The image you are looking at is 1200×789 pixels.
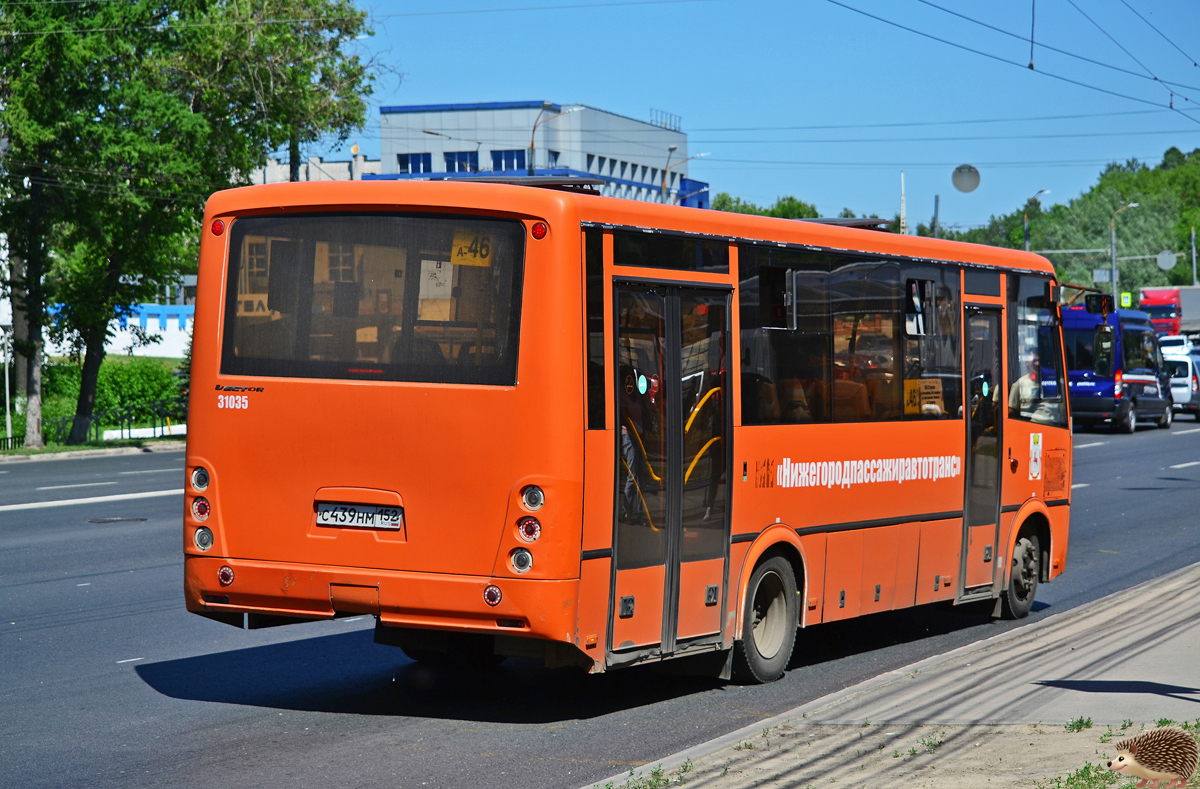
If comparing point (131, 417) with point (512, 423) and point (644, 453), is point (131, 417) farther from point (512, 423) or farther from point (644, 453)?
point (512, 423)

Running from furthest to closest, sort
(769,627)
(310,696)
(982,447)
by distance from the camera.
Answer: (982,447) → (769,627) → (310,696)

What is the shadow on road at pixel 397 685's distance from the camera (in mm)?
7742

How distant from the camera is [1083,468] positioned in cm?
2692

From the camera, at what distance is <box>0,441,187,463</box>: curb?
3190 cm

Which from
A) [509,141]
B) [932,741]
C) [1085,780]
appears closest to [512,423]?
[932,741]

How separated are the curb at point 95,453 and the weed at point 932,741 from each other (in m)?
28.7

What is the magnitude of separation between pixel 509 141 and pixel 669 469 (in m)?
92.3

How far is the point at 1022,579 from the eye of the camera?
37.0 feet

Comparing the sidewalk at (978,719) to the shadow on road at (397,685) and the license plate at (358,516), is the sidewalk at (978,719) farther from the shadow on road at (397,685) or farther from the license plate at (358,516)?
the license plate at (358,516)

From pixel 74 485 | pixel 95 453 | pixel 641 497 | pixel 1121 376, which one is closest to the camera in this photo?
pixel 641 497

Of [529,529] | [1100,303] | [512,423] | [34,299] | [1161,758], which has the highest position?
[34,299]

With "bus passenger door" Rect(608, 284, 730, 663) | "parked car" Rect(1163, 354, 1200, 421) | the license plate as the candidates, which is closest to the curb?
the license plate

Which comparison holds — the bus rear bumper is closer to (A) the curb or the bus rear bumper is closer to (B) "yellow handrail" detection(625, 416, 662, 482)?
(B) "yellow handrail" detection(625, 416, 662, 482)

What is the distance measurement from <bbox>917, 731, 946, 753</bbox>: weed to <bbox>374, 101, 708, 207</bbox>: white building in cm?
8852
